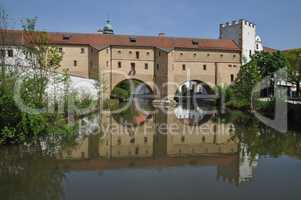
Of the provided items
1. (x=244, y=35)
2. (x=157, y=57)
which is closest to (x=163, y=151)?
(x=157, y=57)

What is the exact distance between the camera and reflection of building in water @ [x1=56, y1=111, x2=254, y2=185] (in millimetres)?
8758

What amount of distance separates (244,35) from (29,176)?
1599 inches

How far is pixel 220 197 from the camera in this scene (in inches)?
242

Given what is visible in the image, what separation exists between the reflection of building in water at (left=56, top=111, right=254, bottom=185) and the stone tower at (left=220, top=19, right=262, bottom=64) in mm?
30972

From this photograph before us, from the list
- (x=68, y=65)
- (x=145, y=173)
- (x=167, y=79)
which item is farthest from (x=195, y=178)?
(x=68, y=65)

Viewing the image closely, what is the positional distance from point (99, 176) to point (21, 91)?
4865 mm

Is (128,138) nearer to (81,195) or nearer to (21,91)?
(21,91)

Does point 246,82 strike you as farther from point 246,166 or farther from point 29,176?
point 29,176

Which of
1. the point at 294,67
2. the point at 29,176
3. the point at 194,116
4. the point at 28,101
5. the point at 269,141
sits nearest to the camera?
the point at 29,176

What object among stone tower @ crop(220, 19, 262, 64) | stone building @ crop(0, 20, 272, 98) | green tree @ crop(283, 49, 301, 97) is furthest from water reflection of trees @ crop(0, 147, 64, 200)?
stone tower @ crop(220, 19, 262, 64)

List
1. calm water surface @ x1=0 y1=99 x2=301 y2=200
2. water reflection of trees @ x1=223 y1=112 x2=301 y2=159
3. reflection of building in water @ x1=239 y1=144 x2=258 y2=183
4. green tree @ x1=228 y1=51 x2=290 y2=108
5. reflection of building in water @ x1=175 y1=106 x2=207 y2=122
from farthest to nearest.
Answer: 1. green tree @ x1=228 y1=51 x2=290 y2=108
2. reflection of building in water @ x1=175 y1=106 x2=207 y2=122
3. water reflection of trees @ x1=223 y1=112 x2=301 y2=159
4. reflection of building in water @ x1=239 y1=144 x2=258 y2=183
5. calm water surface @ x1=0 y1=99 x2=301 y2=200

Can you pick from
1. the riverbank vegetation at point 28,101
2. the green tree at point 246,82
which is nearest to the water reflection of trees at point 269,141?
the riverbank vegetation at point 28,101

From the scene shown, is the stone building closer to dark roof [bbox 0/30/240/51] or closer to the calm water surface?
dark roof [bbox 0/30/240/51]

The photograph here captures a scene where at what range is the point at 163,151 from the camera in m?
10.9
